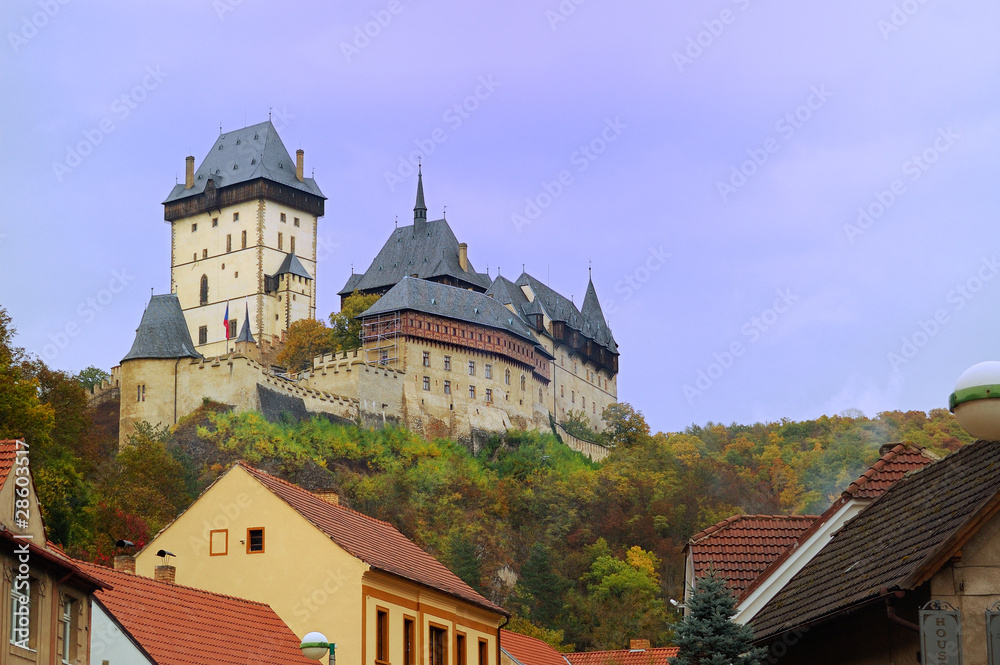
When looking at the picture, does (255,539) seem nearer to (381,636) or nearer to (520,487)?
(381,636)

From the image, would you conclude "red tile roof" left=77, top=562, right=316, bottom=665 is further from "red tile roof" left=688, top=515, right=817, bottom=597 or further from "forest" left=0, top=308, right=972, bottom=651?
"forest" left=0, top=308, right=972, bottom=651

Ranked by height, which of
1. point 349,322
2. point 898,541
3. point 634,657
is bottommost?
point 634,657

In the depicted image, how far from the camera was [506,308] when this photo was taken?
10375 centimetres

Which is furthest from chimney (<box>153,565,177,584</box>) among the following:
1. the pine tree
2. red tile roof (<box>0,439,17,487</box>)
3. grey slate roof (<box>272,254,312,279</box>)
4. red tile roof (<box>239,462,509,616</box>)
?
grey slate roof (<box>272,254,312,279</box>)

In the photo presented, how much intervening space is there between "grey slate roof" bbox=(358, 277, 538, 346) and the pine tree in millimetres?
81159

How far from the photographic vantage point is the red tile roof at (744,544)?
18.0 metres

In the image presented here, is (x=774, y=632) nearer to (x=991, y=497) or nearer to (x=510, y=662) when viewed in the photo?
(x=991, y=497)

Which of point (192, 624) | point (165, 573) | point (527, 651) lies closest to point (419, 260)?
point (527, 651)

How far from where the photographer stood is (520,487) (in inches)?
3472

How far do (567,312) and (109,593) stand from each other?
95881mm

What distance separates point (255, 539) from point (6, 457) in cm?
1112

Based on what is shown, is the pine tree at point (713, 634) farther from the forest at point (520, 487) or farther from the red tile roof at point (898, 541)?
the forest at point (520, 487)

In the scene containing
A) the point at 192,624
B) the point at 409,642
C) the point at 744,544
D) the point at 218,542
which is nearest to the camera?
the point at 744,544

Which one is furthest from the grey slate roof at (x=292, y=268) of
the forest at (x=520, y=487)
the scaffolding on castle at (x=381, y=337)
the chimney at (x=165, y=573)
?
the chimney at (x=165, y=573)
